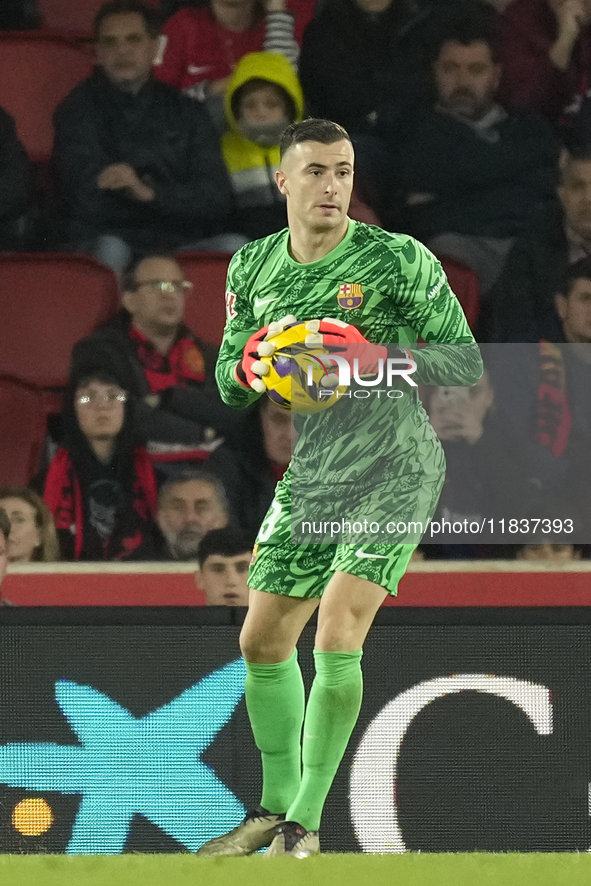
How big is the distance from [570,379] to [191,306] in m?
1.36

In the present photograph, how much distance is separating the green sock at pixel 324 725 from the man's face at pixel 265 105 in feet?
7.96

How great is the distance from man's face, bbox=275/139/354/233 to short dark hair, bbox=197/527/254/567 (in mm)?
1094

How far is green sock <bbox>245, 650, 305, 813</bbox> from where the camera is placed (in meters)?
2.92

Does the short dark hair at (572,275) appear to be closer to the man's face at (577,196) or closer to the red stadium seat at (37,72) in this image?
the man's face at (577,196)

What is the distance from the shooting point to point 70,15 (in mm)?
5047

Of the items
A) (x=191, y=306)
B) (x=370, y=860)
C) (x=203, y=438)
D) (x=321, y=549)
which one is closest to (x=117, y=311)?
(x=191, y=306)

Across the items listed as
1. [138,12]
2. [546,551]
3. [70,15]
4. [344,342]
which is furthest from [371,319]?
[70,15]

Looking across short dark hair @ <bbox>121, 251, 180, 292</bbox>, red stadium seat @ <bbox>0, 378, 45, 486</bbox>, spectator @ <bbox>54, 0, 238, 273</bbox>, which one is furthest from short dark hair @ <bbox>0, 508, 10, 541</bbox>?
spectator @ <bbox>54, 0, 238, 273</bbox>

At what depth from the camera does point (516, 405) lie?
4.05 m

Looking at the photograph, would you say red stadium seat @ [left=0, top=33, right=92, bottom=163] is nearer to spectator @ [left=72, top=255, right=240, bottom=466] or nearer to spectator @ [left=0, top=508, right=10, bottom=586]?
spectator @ [left=72, top=255, right=240, bottom=466]

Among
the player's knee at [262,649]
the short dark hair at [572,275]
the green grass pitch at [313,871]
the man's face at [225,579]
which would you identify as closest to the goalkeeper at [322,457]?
the player's knee at [262,649]

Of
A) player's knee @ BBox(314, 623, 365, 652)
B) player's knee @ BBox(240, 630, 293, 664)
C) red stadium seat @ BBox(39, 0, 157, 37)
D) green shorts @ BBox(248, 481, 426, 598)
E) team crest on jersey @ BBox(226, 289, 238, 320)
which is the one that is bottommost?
player's knee @ BBox(240, 630, 293, 664)

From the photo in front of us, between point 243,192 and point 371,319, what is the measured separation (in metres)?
1.91

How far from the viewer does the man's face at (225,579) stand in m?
3.55
